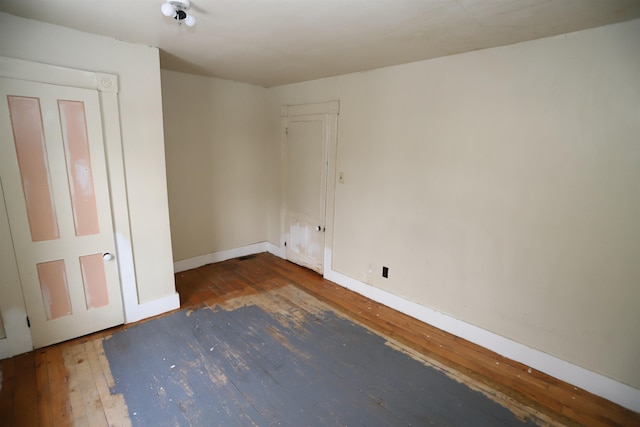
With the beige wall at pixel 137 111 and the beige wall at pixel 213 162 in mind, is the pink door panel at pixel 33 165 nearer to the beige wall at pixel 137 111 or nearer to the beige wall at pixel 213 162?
the beige wall at pixel 137 111

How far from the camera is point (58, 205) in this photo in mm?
2330

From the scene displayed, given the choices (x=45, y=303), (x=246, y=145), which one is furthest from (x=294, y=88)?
(x=45, y=303)

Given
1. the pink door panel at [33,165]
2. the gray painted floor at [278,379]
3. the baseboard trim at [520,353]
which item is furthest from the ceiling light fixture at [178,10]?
the baseboard trim at [520,353]

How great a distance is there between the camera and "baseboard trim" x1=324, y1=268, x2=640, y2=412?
2.04m

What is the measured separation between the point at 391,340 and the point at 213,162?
10.1 feet

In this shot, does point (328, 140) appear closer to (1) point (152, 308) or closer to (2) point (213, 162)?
(2) point (213, 162)

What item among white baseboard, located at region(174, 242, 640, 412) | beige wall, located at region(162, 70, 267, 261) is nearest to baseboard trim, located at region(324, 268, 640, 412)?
white baseboard, located at region(174, 242, 640, 412)

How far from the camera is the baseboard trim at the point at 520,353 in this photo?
2.04 m

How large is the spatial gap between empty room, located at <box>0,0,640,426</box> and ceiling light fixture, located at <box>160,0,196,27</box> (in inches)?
0.8

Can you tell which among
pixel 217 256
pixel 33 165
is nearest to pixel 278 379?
pixel 33 165

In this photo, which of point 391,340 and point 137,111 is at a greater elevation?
point 137,111

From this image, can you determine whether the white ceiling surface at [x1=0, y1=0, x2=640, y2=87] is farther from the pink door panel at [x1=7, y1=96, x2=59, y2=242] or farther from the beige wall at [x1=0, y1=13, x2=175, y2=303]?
the pink door panel at [x1=7, y1=96, x2=59, y2=242]

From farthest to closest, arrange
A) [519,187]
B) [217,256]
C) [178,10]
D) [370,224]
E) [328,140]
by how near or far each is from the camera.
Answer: [217,256], [328,140], [370,224], [519,187], [178,10]

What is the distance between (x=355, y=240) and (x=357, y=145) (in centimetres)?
108
